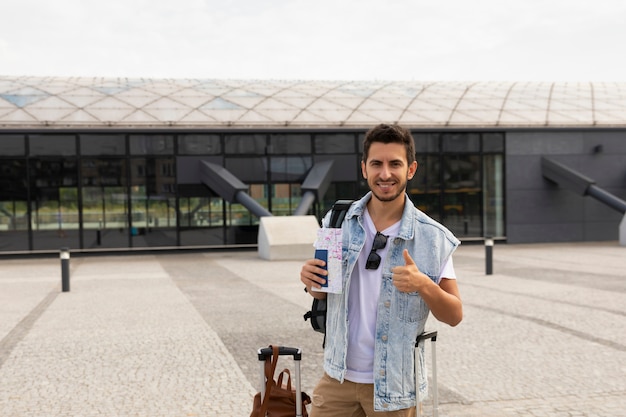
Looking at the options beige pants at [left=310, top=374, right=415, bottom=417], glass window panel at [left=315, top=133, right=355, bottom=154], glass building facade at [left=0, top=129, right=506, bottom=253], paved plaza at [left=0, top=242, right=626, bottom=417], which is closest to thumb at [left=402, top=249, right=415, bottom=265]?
beige pants at [left=310, top=374, right=415, bottom=417]

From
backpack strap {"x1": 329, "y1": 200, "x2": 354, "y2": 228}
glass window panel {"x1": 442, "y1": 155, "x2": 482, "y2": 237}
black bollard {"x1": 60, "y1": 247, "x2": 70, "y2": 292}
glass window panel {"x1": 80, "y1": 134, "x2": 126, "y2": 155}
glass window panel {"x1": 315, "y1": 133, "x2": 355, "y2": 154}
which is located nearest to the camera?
backpack strap {"x1": 329, "y1": 200, "x2": 354, "y2": 228}

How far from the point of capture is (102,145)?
73.6 feet

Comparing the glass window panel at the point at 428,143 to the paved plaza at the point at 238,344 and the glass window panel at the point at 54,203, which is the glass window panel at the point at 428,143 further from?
the glass window panel at the point at 54,203

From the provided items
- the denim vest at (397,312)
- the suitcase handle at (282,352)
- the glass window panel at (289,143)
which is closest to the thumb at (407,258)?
the denim vest at (397,312)

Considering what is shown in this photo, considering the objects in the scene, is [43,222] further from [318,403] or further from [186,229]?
[318,403]

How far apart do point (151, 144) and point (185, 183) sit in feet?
5.70

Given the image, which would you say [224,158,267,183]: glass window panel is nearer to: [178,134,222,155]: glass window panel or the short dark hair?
[178,134,222,155]: glass window panel

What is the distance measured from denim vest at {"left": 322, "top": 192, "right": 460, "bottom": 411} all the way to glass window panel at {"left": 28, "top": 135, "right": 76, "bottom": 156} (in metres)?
21.3

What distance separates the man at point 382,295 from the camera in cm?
250

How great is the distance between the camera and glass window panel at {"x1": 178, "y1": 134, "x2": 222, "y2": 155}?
2295 cm

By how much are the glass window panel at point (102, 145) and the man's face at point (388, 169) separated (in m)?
21.1

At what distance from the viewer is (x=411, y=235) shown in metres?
2.52

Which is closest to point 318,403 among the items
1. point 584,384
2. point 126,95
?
point 584,384

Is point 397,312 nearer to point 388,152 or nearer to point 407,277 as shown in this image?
point 407,277
